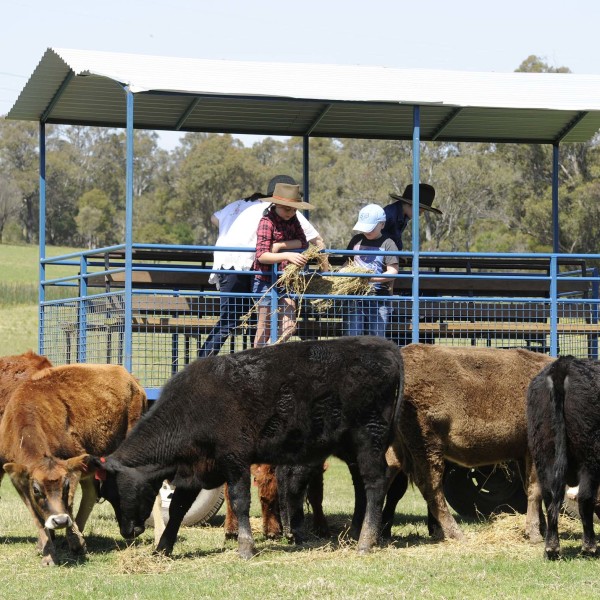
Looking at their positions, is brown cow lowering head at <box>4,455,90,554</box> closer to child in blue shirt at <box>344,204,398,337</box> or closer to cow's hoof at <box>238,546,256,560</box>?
cow's hoof at <box>238,546,256,560</box>

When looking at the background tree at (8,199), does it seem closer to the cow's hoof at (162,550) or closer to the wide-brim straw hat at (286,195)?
the wide-brim straw hat at (286,195)

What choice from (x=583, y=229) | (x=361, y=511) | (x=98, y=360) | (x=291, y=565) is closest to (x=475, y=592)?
(x=291, y=565)

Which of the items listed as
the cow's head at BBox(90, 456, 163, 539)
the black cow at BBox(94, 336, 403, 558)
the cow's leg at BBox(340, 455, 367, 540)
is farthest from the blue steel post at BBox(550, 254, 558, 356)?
the cow's head at BBox(90, 456, 163, 539)

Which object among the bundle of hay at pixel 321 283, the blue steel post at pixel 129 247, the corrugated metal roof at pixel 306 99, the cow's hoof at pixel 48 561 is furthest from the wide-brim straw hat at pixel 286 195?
the cow's hoof at pixel 48 561

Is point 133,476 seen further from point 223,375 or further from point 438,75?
point 438,75

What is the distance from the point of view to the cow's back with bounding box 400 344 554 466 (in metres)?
11.3

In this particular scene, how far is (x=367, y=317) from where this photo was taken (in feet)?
43.0

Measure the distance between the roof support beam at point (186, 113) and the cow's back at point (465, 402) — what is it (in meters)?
4.49

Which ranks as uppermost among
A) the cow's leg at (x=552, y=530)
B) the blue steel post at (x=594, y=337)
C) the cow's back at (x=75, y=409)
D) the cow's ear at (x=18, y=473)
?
the blue steel post at (x=594, y=337)

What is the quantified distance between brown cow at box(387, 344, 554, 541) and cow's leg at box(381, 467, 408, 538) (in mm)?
225

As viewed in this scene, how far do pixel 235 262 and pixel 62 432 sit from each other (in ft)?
10.0

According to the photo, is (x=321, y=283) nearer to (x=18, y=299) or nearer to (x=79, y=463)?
(x=79, y=463)

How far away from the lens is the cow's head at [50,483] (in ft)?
31.9

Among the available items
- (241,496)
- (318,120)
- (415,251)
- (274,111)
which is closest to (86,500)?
(241,496)
